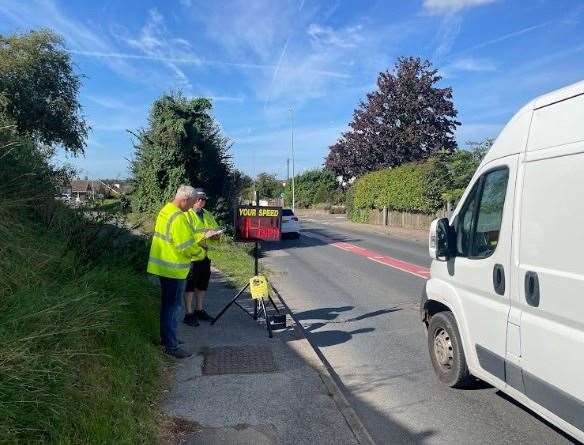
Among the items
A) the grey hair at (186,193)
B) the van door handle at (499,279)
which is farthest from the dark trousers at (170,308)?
the van door handle at (499,279)

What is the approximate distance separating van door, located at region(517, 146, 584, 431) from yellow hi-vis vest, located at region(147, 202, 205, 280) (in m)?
3.29

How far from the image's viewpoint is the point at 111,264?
668 cm

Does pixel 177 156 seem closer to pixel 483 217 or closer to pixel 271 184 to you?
pixel 483 217

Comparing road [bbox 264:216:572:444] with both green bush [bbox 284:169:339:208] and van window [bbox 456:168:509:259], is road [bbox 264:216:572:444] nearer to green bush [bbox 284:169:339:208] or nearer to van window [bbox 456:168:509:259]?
van window [bbox 456:168:509:259]

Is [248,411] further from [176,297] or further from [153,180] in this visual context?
[153,180]

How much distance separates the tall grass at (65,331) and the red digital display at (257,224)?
1.47 meters

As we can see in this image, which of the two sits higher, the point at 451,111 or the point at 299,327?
the point at 451,111

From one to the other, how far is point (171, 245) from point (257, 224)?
5.83 ft

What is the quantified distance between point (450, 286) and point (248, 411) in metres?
2.00

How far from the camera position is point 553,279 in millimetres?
3242

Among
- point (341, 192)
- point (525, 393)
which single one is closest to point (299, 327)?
point (525, 393)

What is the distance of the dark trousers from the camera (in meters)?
5.68

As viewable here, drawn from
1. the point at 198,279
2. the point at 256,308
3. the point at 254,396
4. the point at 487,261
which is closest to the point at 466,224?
the point at 487,261

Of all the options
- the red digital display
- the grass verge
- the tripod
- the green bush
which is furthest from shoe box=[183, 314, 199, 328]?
the green bush
